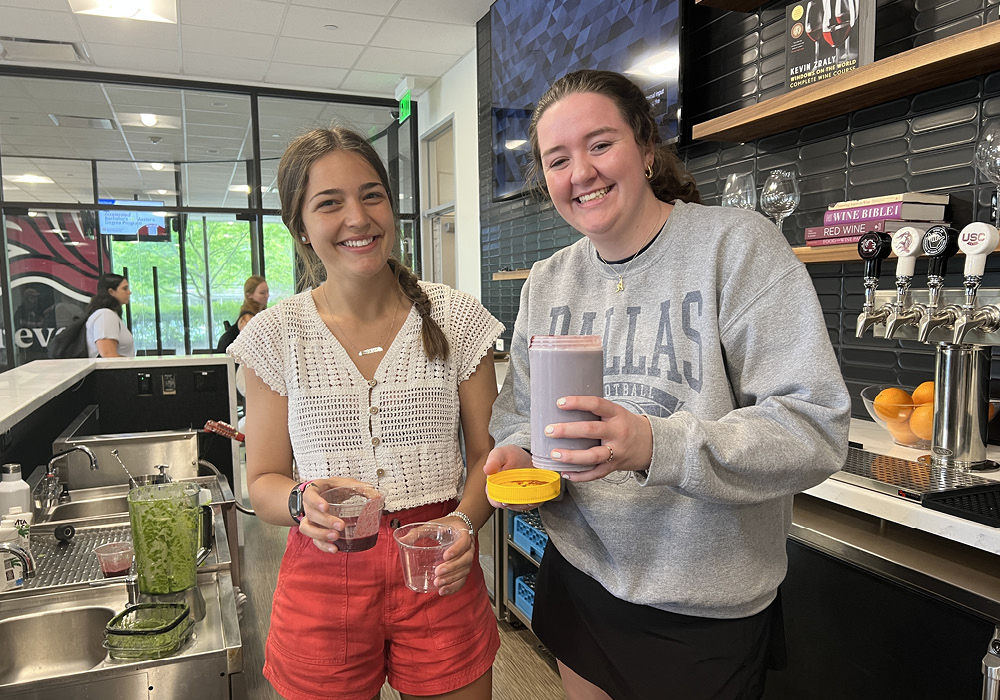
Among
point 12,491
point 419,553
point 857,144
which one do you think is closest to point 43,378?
point 12,491

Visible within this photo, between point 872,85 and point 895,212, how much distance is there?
1.13 feet

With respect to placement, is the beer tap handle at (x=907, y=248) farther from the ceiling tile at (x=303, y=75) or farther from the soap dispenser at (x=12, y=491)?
the ceiling tile at (x=303, y=75)

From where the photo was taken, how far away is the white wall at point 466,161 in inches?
229

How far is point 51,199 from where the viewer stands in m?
6.58

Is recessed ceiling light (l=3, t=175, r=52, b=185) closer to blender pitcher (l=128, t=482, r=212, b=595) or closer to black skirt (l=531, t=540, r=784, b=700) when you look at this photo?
blender pitcher (l=128, t=482, r=212, b=595)

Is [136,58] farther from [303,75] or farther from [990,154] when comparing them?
[990,154]

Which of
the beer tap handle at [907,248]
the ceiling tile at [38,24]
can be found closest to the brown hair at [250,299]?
the ceiling tile at [38,24]

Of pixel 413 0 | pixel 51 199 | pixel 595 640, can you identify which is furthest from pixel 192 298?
pixel 595 640

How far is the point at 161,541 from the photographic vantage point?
4.98 feet

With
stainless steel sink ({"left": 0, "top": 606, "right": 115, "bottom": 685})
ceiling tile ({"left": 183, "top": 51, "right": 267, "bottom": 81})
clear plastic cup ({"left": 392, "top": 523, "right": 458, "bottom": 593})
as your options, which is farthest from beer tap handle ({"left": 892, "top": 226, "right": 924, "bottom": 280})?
ceiling tile ({"left": 183, "top": 51, "right": 267, "bottom": 81})

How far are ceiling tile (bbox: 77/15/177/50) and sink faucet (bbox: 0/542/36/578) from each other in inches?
189

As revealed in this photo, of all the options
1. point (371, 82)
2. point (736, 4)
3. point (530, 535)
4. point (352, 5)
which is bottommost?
point (530, 535)

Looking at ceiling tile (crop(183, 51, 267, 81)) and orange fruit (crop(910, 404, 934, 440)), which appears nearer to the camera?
Result: orange fruit (crop(910, 404, 934, 440))

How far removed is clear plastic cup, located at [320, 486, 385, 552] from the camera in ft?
3.70
